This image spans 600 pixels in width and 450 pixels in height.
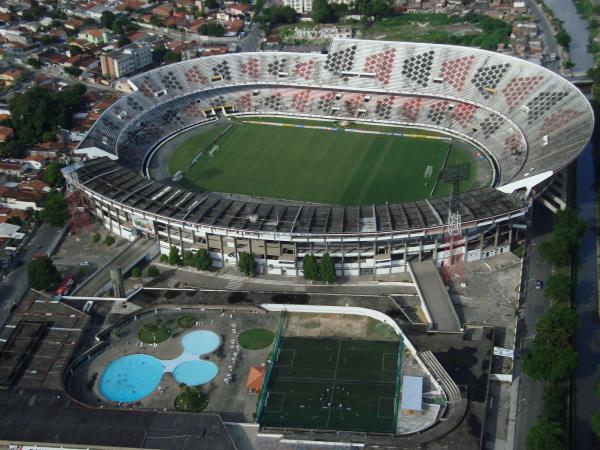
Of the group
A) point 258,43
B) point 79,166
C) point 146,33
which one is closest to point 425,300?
point 79,166

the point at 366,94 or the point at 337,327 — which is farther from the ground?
the point at 366,94

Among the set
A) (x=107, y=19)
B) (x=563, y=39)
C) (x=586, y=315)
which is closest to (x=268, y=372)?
(x=586, y=315)

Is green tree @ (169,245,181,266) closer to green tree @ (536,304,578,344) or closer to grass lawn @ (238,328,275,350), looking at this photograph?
grass lawn @ (238,328,275,350)

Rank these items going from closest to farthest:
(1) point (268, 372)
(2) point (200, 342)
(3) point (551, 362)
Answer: (3) point (551, 362) → (1) point (268, 372) → (2) point (200, 342)

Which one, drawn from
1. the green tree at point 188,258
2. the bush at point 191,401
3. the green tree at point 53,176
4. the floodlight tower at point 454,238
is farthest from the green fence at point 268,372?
the green tree at point 53,176

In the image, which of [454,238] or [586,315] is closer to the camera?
[586,315]

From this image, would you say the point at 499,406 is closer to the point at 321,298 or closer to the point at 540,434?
the point at 540,434

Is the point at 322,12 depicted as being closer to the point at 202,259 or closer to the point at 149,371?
the point at 202,259
